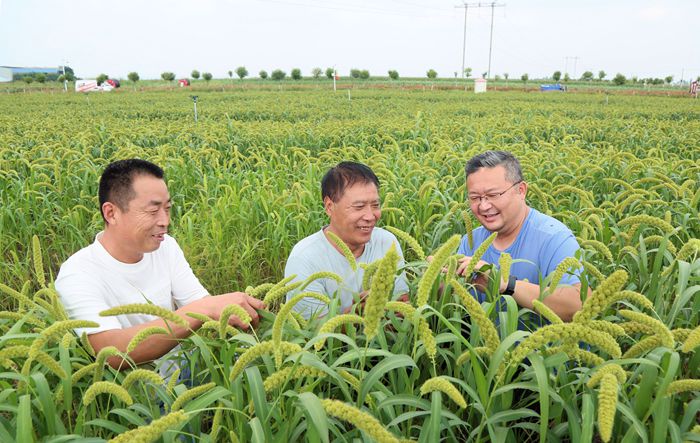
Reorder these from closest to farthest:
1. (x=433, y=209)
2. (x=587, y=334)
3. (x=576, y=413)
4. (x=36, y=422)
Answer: (x=587, y=334)
(x=576, y=413)
(x=36, y=422)
(x=433, y=209)

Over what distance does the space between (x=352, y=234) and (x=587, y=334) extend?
195 cm

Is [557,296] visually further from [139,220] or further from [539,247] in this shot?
[139,220]

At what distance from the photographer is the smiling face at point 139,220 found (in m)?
2.65

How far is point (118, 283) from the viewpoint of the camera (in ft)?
8.83

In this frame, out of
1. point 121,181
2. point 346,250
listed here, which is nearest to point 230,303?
point 346,250

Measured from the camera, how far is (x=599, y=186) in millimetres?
5352

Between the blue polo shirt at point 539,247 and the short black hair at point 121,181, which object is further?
the blue polo shirt at point 539,247

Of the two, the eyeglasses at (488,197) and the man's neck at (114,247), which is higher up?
the eyeglasses at (488,197)

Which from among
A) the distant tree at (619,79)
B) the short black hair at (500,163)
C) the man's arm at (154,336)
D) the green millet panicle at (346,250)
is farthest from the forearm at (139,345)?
the distant tree at (619,79)

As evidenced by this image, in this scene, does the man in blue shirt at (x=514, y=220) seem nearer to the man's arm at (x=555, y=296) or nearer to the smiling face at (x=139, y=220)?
the man's arm at (x=555, y=296)

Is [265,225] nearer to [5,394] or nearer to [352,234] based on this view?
[352,234]

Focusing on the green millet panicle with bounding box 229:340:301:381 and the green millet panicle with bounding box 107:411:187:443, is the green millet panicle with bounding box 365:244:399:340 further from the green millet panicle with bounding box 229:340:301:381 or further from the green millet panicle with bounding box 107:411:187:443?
the green millet panicle with bounding box 107:411:187:443

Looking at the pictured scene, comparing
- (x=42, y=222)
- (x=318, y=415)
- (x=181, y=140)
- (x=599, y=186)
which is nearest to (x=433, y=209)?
(x=599, y=186)

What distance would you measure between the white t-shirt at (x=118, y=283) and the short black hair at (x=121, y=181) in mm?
270
